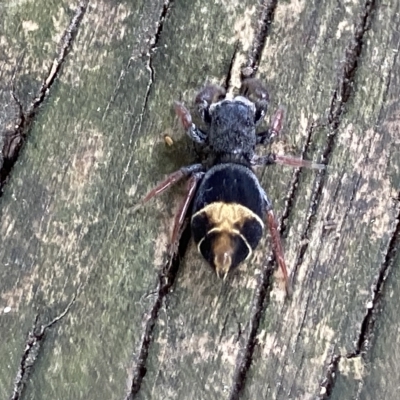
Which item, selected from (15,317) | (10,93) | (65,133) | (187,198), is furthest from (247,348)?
(10,93)

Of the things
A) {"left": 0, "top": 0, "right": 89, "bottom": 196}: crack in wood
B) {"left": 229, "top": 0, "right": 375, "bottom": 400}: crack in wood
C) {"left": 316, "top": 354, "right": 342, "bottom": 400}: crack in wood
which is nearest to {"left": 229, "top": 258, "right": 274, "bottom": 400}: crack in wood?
{"left": 229, "top": 0, "right": 375, "bottom": 400}: crack in wood

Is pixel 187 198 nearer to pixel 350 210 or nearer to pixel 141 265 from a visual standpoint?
pixel 141 265

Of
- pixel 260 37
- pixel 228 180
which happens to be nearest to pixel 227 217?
pixel 228 180

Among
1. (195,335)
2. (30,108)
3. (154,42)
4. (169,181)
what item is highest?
(154,42)

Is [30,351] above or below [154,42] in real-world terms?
below

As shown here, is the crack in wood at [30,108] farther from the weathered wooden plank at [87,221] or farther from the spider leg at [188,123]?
the spider leg at [188,123]

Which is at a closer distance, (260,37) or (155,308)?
(155,308)

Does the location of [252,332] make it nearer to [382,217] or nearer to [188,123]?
[382,217]
